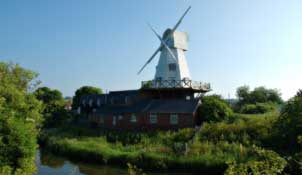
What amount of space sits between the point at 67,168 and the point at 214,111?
48.1ft

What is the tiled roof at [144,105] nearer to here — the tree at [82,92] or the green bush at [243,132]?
the green bush at [243,132]

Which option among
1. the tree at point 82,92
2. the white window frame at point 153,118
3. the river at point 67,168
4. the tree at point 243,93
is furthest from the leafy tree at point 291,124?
the tree at point 82,92

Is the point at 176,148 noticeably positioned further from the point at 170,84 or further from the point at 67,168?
the point at 170,84

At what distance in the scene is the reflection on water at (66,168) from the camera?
2149 cm

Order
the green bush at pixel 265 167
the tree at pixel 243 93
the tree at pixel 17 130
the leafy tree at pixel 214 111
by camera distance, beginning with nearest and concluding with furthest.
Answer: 1. the green bush at pixel 265 167
2. the tree at pixel 17 130
3. the leafy tree at pixel 214 111
4. the tree at pixel 243 93

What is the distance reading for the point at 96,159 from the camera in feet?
78.0

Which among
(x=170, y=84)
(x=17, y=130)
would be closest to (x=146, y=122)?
(x=170, y=84)

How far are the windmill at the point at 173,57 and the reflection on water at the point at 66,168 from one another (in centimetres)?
1425

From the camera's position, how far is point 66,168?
23609 mm

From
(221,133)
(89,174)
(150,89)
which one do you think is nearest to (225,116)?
(221,133)

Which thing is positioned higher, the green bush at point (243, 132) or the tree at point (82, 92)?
the tree at point (82, 92)

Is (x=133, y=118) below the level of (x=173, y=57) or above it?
below

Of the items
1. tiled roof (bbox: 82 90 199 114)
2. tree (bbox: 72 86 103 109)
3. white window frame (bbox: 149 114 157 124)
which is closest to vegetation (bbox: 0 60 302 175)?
tiled roof (bbox: 82 90 199 114)

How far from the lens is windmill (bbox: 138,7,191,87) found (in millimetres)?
38094
